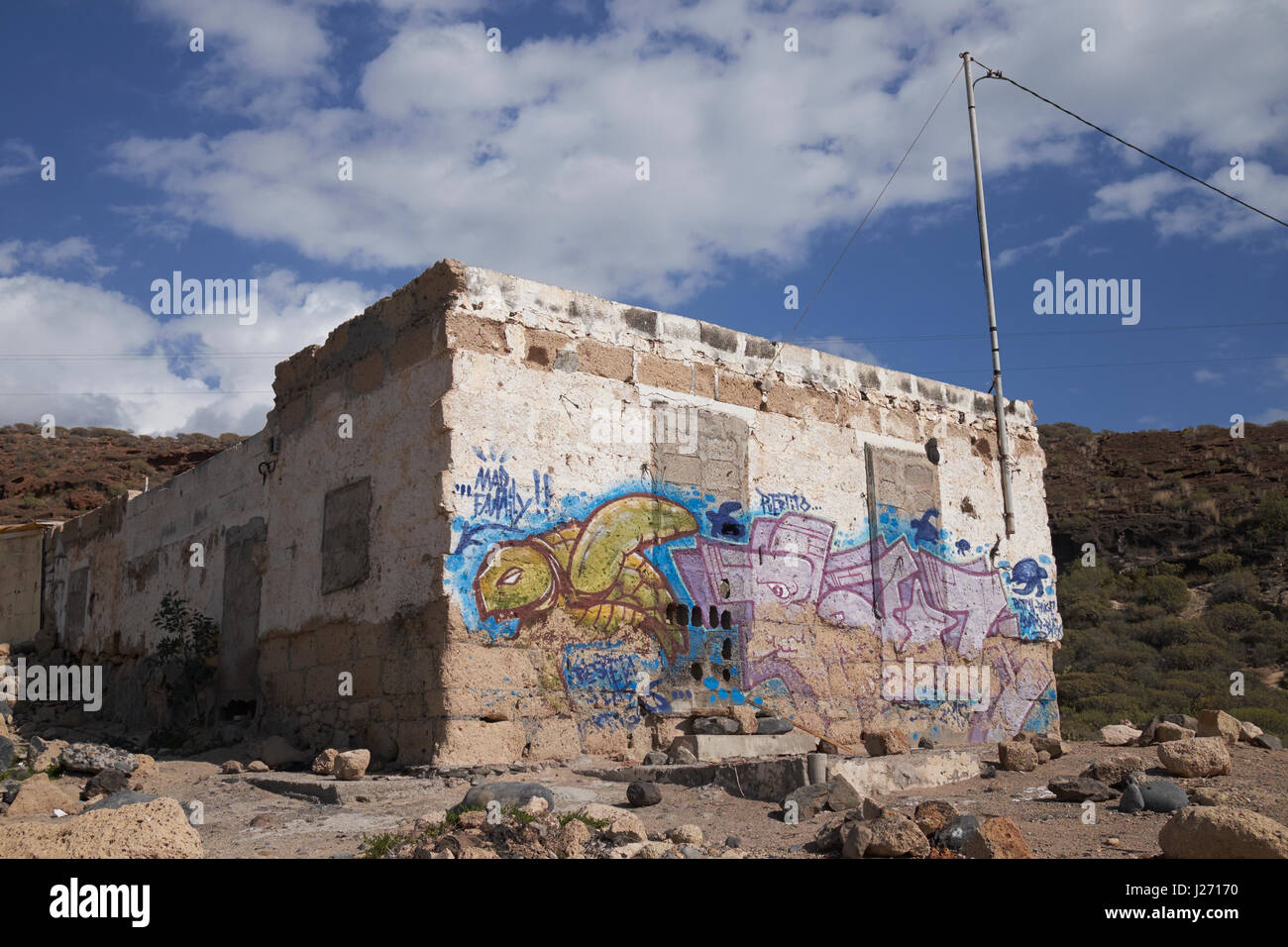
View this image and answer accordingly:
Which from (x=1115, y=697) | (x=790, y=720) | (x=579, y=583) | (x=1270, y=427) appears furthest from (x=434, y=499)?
(x=1270, y=427)

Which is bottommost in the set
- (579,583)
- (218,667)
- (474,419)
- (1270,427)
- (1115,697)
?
(1115,697)

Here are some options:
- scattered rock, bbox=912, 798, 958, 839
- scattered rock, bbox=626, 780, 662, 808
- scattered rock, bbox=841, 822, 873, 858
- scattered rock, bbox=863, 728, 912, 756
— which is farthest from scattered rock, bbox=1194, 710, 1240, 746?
scattered rock, bbox=841, 822, 873, 858

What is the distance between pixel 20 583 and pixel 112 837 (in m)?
14.2

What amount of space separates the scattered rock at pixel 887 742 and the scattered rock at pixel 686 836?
340 centimetres

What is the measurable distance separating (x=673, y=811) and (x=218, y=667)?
6076 millimetres

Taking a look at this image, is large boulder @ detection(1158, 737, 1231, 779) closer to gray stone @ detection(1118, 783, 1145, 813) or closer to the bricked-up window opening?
gray stone @ detection(1118, 783, 1145, 813)

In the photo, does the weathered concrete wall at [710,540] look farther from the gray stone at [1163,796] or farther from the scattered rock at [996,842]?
the scattered rock at [996,842]

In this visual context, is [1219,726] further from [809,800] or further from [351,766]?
[351,766]

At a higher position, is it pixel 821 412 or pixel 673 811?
pixel 821 412

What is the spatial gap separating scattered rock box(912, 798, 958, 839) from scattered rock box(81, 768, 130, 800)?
531 centimetres

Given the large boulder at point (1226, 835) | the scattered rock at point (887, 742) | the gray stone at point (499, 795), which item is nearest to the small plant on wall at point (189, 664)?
the gray stone at point (499, 795)

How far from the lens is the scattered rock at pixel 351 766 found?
741 cm
